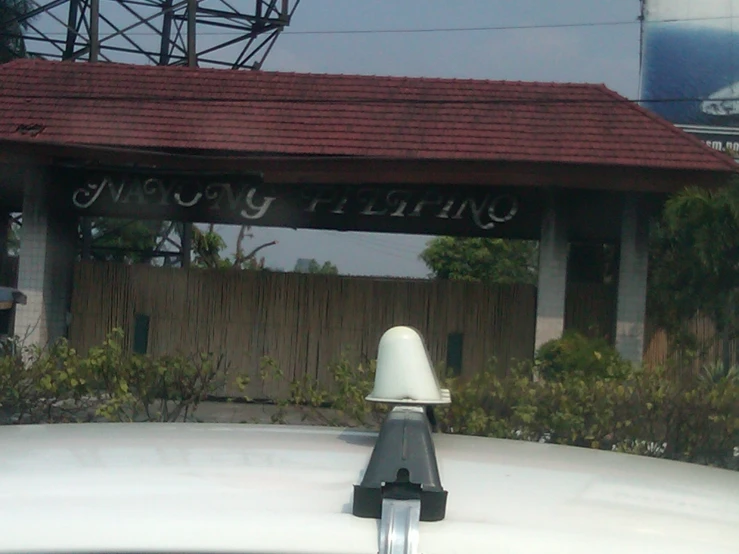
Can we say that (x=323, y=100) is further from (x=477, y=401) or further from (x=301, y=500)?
(x=301, y=500)

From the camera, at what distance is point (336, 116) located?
42.4 feet

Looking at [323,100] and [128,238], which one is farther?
[128,238]

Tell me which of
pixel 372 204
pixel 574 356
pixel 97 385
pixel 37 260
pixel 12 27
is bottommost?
pixel 97 385

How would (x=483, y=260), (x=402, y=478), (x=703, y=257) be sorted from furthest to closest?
(x=483, y=260) < (x=703, y=257) < (x=402, y=478)

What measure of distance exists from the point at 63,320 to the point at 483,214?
6.15 m

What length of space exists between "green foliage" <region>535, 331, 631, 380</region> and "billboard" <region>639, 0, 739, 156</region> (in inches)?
671

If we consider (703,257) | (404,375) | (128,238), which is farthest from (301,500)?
(128,238)

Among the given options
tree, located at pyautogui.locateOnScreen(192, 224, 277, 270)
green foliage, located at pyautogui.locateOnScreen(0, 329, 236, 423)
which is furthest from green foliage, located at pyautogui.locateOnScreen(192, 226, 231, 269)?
green foliage, located at pyautogui.locateOnScreen(0, 329, 236, 423)

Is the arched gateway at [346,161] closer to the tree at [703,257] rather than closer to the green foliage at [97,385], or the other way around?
the tree at [703,257]

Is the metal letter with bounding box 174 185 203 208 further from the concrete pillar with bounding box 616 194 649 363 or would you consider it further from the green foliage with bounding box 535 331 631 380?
the concrete pillar with bounding box 616 194 649 363

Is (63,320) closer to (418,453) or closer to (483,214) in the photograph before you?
(483,214)

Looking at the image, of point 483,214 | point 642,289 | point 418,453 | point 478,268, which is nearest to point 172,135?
point 483,214

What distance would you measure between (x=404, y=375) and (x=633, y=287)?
35.9 ft

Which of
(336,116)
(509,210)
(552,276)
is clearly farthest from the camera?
(336,116)
